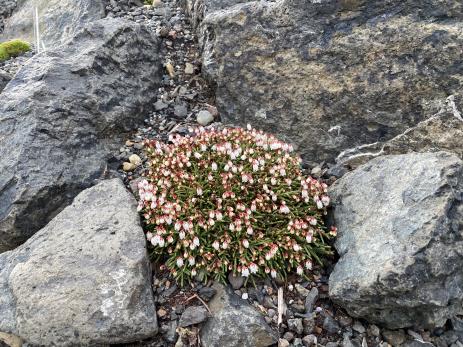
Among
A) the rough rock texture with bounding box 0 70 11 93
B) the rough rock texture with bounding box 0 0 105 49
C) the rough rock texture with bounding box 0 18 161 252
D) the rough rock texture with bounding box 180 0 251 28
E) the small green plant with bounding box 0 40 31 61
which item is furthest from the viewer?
the small green plant with bounding box 0 40 31 61

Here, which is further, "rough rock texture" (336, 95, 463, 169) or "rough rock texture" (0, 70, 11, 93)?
"rough rock texture" (0, 70, 11, 93)

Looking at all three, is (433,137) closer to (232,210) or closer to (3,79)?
(232,210)

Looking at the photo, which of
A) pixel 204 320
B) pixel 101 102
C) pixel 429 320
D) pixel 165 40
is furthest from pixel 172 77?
pixel 429 320

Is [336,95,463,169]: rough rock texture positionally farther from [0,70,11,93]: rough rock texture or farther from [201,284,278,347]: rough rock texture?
[0,70,11,93]: rough rock texture

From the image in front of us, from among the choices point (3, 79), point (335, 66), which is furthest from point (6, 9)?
point (335, 66)

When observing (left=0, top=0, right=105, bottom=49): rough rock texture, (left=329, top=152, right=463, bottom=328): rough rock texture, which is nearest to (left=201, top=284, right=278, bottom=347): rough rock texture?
(left=329, top=152, right=463, bottom=328): rough rock texture

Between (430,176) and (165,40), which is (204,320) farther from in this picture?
(165,40)
